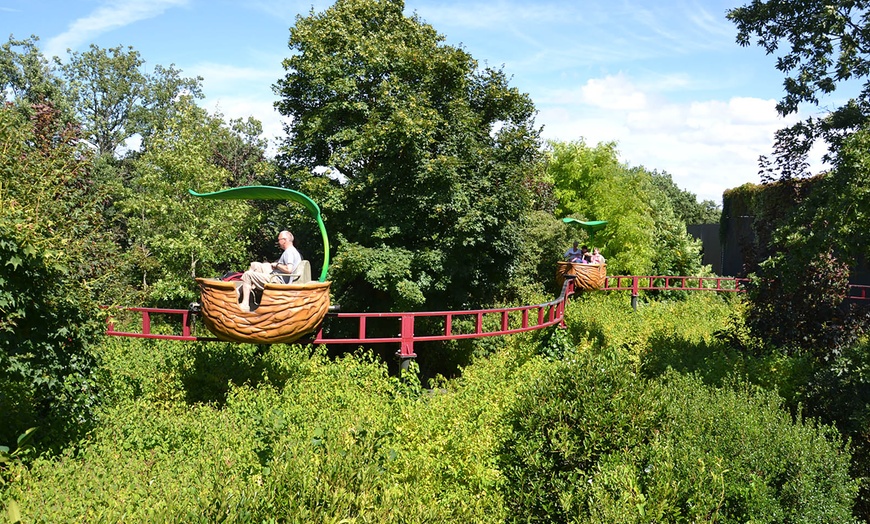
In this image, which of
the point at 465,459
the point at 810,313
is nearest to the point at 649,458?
the point at 465,459

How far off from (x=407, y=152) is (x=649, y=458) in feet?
38.3

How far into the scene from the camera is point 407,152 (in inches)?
657

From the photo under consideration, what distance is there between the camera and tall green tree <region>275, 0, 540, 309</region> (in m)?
16.4

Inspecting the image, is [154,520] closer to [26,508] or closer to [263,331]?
[26,508]

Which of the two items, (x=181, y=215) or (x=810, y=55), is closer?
(x=810, y=55)

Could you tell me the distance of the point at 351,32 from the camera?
63.4 feet

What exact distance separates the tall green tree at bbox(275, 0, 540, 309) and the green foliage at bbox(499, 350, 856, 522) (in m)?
9.21

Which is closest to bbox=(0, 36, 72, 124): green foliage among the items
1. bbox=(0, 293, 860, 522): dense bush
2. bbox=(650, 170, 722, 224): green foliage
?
bbox=(0, 293, 860, 522): dense bush

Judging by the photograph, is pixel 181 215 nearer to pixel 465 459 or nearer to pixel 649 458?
pixel 465 459

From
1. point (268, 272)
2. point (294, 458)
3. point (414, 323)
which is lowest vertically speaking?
point (414, 323)

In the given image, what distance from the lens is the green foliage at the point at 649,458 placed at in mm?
5961

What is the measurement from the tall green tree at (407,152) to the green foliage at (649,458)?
921cm

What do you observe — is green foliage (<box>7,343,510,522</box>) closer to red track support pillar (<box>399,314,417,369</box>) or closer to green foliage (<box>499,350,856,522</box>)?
red track support pillar (<box>399,314,417,369</box>)

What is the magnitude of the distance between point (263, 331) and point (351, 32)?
1365 cm
